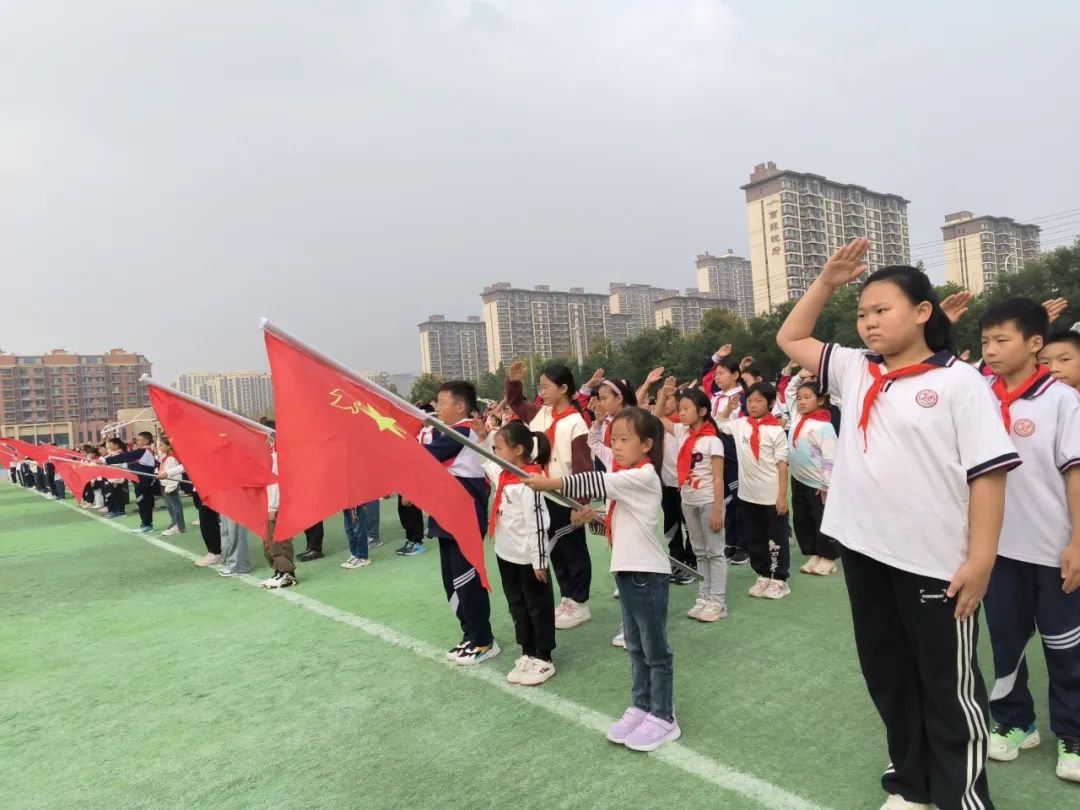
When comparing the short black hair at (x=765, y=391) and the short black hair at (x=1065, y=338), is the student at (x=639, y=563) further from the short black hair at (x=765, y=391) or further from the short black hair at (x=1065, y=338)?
the short black hair at (x=765, y=391)

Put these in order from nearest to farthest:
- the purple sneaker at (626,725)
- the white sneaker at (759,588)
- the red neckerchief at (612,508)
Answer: the purple sneaker at (626,725)
the red neckerchief at (612,508)
the white sneaker at (759,588)

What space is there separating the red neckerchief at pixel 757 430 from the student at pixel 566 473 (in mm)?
1151

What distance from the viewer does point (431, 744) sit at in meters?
3.19

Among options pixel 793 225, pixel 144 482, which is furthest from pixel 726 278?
pixel 144 482

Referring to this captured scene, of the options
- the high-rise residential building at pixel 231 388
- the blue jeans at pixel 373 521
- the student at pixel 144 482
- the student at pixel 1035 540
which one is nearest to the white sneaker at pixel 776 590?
the student at pixel 1035 540

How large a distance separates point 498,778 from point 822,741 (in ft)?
4.33

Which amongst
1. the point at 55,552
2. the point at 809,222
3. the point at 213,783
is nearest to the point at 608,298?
the point at 809,222

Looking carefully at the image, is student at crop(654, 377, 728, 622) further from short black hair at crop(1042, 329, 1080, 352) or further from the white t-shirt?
short black hair at crop(1042, 329, 1080, 352)

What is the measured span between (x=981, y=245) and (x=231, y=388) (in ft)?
405

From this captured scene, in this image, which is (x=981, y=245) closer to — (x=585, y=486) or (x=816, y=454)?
(x=816, y=454)

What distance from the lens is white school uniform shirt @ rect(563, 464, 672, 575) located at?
3109 mm

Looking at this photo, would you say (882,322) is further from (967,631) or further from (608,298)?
(608,298)

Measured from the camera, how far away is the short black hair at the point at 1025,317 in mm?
2607

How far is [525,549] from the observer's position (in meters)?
3.86
